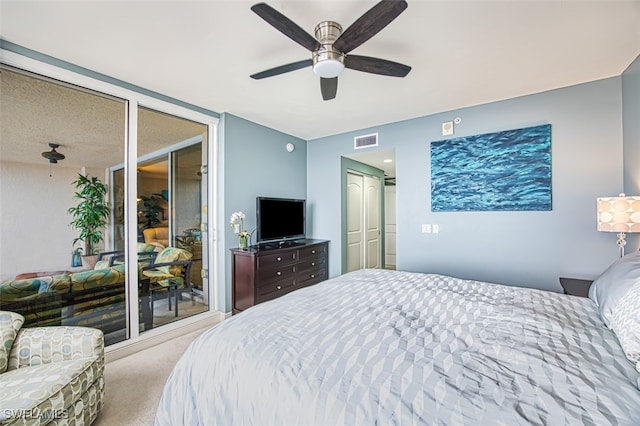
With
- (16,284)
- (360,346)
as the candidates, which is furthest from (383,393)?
(16,284)

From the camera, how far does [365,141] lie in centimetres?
412

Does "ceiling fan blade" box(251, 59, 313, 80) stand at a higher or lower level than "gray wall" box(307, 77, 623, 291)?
higher

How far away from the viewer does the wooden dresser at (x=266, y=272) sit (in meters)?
3.20

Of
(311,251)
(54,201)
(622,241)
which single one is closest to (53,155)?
(54,201)

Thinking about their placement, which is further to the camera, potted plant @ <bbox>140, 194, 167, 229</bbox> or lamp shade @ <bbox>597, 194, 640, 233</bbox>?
potted plant @ <bbox>140, 194, 167, 229</bbox>

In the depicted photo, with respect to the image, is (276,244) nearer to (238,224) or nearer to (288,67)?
(238,224)

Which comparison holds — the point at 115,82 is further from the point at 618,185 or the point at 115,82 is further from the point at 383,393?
the point at 618,185

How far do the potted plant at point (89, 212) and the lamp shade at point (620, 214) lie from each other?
441cm

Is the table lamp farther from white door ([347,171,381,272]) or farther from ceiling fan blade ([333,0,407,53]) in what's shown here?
white door ([347,171,381,272])

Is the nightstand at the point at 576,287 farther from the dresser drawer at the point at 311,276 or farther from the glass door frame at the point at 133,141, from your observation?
the glass door frame at the point at 133,141

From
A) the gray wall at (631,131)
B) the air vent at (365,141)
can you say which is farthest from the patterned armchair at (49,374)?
the gray wall at (631,131)

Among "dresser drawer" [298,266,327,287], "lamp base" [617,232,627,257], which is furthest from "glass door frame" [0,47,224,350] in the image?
"lamp base" [617,232,627,257]

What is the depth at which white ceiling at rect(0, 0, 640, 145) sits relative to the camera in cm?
172

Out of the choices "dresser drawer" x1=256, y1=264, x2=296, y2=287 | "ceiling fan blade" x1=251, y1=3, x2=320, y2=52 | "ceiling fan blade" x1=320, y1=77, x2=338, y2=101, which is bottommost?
"dresser drawer" x1=256, y1=264, x2=296, y2=287
